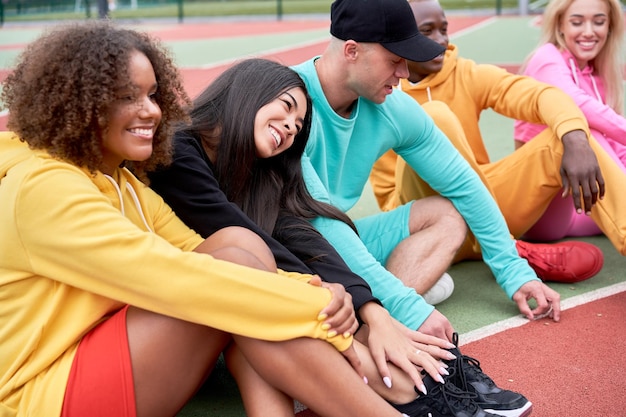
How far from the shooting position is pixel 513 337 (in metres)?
3.36

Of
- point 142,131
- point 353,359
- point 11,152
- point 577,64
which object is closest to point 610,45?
point 577,64

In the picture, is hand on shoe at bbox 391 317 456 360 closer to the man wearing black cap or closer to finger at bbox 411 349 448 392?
finger at bbox 411 349 448 392

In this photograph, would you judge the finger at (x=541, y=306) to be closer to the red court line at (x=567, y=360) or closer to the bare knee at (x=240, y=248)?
the red court line at (x=567, y=360)

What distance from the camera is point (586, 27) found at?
174 inches

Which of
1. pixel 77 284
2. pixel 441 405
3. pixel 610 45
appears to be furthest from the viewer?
pixel 610 45

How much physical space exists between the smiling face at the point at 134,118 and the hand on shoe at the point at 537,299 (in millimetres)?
1763

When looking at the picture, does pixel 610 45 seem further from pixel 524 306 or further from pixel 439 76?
pixel 524 306

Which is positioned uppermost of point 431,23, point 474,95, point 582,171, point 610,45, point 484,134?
point 431,23

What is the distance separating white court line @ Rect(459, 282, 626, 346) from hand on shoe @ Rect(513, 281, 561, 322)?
5 cm

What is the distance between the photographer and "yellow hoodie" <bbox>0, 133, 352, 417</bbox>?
2125mm

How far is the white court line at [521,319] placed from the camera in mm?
3371

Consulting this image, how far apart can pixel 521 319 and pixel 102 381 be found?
6.35ft

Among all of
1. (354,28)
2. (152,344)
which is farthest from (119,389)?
(354,28)

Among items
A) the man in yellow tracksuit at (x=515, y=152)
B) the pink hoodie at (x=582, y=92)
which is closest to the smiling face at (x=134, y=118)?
the man in yellow tracksuit at (x=515, y=152)
